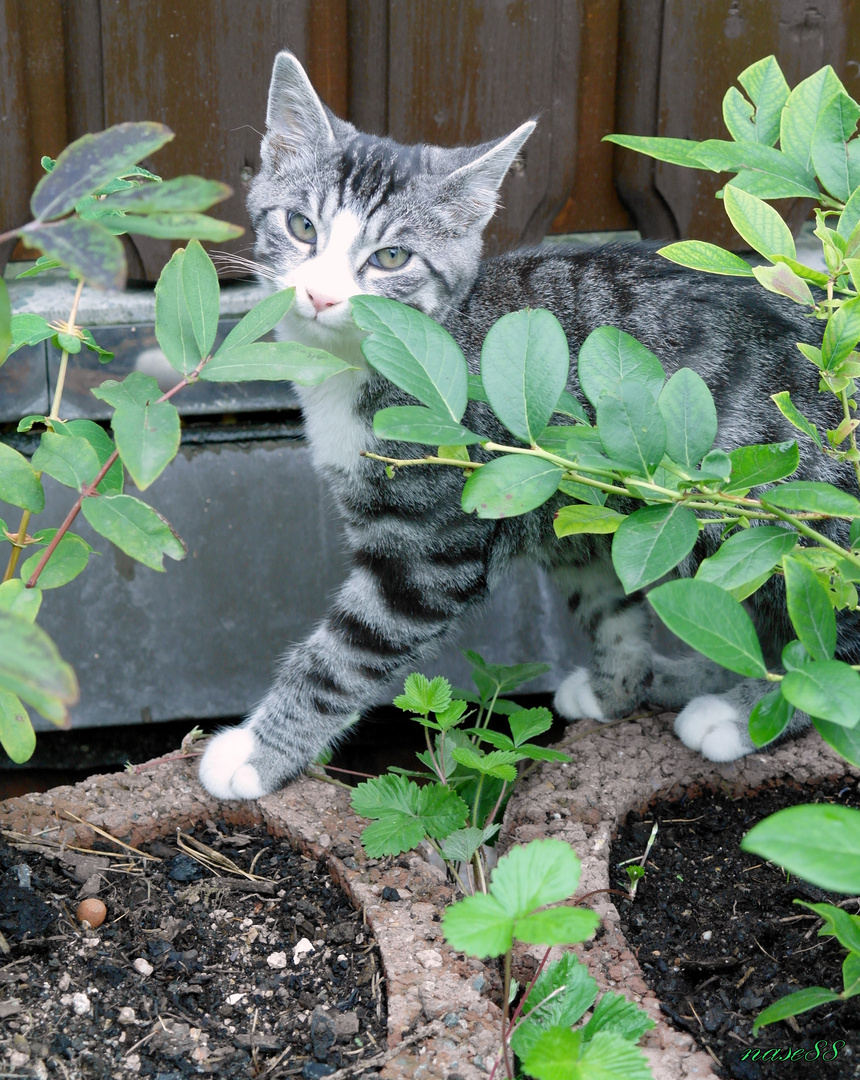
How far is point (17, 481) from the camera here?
1068 mm

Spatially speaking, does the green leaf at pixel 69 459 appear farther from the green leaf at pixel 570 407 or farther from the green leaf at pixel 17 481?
the green leaf at pixel 570 407

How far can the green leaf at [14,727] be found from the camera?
1.10 m

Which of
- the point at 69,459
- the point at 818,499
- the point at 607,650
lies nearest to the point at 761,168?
the point at 818,499

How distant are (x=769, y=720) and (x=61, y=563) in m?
0.81

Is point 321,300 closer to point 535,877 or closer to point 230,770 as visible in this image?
point 230,770

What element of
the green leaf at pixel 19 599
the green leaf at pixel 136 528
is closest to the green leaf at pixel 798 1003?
the green leaf at pixel 136 528

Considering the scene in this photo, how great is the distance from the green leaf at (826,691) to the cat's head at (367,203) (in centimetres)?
123

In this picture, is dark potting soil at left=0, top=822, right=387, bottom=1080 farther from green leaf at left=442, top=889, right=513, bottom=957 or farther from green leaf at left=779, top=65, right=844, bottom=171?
green leaf at left=779, top=65, right=844, bottom=171

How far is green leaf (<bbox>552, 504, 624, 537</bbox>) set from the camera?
1079 millimetres

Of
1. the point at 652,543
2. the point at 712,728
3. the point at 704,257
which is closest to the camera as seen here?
the point at 652,543

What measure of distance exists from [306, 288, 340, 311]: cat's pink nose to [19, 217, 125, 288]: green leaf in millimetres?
1054

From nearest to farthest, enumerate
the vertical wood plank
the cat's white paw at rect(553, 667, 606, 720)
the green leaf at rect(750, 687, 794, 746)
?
the green leaf at rect(750, 687, 794, 746), the cat's white paw at rect(553, 667, 606, 720), the vertical wood plank

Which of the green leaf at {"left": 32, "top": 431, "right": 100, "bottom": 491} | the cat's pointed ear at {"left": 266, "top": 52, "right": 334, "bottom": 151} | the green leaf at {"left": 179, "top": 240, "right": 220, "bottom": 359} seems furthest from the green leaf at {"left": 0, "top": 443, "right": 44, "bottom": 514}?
the cat's pointed ear at {"left": 266, "top": 52, "right": 334, "bottom": 151}

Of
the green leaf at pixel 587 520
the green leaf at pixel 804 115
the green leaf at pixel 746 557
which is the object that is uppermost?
the green leaf at pixel 804 115
